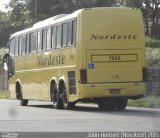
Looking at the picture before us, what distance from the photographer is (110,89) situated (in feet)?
77.6

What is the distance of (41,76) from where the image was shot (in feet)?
92.2

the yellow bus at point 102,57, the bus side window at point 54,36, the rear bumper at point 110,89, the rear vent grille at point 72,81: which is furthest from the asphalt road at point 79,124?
the bus side window at point 54,36

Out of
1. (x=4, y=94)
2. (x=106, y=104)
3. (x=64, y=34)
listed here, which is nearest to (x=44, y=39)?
(x=64, y=34)

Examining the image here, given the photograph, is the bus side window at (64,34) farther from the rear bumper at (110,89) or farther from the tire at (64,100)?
the rear bumper at (110,89)

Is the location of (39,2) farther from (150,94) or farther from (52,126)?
(52,126)

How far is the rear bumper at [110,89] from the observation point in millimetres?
23484

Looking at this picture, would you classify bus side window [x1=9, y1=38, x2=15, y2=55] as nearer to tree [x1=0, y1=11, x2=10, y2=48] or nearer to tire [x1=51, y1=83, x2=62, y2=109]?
tire [x1=51, y1=83, x2=62, y2=109]

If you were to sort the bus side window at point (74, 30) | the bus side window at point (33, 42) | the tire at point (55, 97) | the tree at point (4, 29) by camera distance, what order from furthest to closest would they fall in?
the tree at point (4, 29), the bus side window at point (33, 42), the tire at point (55, 97), the bus side window at point (74, 30)

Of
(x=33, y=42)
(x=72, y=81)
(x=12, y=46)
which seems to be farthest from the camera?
(x=12, y=46)

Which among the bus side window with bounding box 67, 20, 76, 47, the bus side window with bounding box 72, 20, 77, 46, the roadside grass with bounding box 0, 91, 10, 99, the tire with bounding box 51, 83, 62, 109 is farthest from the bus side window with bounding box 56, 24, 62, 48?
the roadside grass with bounding box 0, 91, 10, 99

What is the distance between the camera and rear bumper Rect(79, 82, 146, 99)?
23.5m

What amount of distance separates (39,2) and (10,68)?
1461 inches

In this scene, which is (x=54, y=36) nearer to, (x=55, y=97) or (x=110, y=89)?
(x=55, y=97)

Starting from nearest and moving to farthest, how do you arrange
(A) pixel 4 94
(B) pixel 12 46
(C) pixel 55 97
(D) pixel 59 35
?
(D) pixel 59 35, (C) pixel 55 97, (B) pixel 12 46, (A) pixel 4 94
